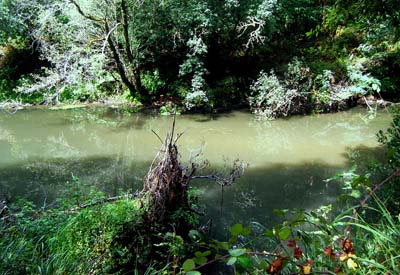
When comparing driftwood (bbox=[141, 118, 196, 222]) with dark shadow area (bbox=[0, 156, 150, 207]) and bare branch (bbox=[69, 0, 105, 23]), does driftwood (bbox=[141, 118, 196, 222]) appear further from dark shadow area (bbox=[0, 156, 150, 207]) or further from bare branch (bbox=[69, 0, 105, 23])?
bare branch (bbox=[69, 0, 105, 23])

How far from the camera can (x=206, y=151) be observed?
7219mm

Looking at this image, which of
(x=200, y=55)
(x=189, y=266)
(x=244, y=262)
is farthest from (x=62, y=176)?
(x=244, y=262)

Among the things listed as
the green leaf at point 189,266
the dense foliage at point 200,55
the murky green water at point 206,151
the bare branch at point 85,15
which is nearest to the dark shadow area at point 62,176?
the murky green water at point 206,151

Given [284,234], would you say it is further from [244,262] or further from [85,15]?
A: [85,15]

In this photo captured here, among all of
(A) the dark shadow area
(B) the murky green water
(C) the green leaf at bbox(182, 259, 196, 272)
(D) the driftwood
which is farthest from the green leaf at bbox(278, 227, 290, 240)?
(A) the dark shadow area

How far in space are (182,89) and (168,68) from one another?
49.1 inches

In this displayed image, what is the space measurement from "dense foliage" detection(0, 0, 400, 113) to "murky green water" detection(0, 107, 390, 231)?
0.69 m

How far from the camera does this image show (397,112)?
4219 mm

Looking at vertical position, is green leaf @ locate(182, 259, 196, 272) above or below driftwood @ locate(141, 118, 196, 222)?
above

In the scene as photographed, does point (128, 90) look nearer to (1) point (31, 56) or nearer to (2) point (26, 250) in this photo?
(1) point (31, 56)

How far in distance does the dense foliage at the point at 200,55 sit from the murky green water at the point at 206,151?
27.1 inches

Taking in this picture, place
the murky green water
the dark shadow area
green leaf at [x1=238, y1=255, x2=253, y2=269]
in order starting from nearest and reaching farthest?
green leaf at [x1=238, y1=255, x2=253, y2=269]
the murky green water
the dark shadow area

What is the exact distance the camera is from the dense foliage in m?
9.16

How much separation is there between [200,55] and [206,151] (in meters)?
3.62
